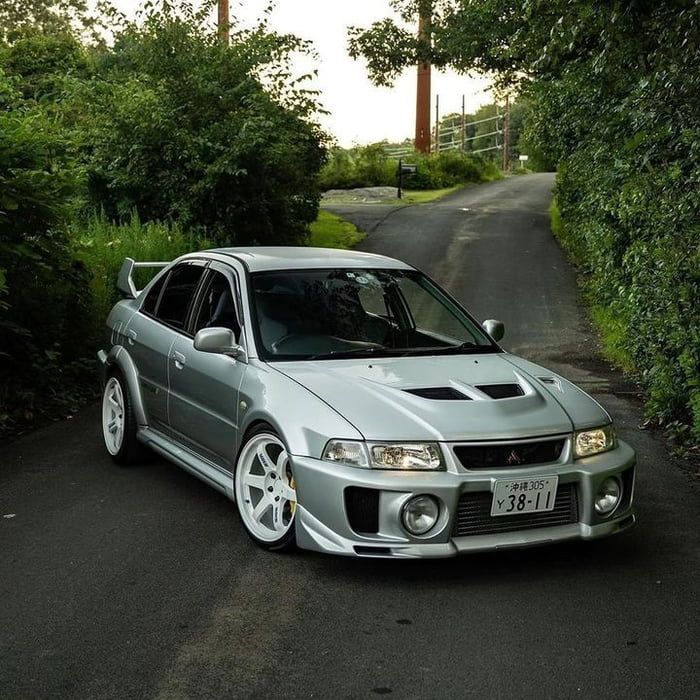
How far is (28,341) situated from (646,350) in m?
5.73

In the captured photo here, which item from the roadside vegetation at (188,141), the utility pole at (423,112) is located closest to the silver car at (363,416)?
the roadside vegetation at (188,141)

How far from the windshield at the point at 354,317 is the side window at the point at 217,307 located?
0.22 metres

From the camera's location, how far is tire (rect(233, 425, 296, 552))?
19.0 ft

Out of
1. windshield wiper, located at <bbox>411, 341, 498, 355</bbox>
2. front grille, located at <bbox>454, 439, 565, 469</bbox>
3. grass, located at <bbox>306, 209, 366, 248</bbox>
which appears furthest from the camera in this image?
grass, located at <bbox>306, 209, 366, 248</bbox>

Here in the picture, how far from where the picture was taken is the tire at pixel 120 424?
780 cm

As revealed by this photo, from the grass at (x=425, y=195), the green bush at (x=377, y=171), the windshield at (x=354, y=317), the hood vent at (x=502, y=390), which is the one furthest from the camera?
the green bush at (x=377, y=171)

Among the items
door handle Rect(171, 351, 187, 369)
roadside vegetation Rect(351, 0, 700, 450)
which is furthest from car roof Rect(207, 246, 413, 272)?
roadside vegetation Rect(351, 0, 700, 450)

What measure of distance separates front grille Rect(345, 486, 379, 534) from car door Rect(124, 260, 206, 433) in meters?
2.28

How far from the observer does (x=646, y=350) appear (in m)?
10.3

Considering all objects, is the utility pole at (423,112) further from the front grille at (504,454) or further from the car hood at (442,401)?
the front grille at (504,454)

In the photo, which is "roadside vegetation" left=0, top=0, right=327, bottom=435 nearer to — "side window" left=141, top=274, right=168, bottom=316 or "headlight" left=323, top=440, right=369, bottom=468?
"side window" left=141, top=274, right=168, bottom=316

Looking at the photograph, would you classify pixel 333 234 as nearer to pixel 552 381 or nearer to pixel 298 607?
pixel 552 381

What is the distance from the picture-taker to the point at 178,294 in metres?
7.69

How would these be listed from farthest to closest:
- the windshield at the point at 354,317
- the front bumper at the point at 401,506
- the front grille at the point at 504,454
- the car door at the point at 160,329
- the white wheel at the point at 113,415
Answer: the white wheel at the point at 113,415
the car door at the point at 160,329
the windshield at the point at 354,317
the front grille at the point at 504,454
the front bumper at the point at 401,506
